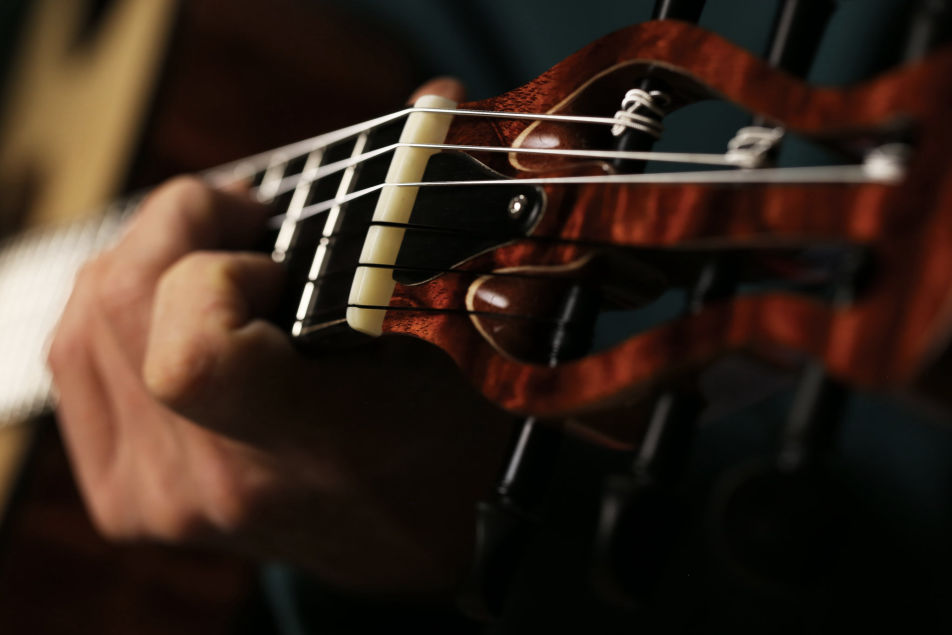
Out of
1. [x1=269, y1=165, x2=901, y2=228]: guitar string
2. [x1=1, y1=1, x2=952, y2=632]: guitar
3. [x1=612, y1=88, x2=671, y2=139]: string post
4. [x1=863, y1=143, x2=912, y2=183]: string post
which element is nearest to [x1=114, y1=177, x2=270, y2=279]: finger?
[x1=1, y1=1, x2=952, y2=632]: guitar

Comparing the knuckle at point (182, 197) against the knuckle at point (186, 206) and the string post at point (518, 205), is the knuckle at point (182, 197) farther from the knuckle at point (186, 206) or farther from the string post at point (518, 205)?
the string post at point (518, 205)

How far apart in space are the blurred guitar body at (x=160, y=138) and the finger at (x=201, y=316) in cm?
51

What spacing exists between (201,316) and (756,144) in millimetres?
316

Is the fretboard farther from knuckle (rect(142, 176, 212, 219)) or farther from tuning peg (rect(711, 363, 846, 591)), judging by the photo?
tuning peg (rect(711, 363, 846, 591))

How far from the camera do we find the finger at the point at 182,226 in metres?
0.59

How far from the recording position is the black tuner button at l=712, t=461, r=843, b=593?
25 centimetres

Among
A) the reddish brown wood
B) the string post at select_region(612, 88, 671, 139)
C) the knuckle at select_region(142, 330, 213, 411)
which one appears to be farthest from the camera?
the knuckle at select_region(142, 330, 213, 411)

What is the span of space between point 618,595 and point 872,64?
1.22 feet

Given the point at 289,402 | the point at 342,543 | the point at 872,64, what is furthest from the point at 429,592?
the point at 872,64

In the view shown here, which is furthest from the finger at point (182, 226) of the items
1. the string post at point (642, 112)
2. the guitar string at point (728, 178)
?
the string post at point (642, 112)

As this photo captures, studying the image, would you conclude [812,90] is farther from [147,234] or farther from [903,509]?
[147,234]

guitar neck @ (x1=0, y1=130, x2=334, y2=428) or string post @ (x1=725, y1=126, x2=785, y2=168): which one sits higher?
string post @ (x1=725, y1=126, x2=785, y2=168)

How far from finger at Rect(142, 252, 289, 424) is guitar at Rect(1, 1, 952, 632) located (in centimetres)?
2

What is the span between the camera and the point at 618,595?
1.03ft
